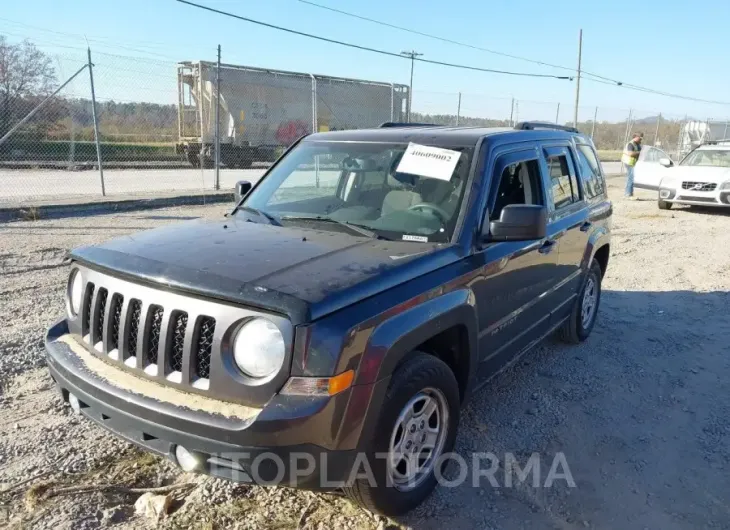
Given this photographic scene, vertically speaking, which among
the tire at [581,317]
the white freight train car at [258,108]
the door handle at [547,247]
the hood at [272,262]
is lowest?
the tire at [581,317]

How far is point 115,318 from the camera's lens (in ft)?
8.67

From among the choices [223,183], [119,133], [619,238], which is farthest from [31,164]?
[619,238]

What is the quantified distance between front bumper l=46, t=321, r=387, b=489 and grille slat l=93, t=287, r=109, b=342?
1.30ft

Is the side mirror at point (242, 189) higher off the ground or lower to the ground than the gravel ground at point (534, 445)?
higher

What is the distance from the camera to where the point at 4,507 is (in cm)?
268

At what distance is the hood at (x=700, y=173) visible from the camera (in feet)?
41.8

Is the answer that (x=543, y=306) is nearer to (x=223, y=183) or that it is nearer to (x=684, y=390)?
(x=684, y=390)

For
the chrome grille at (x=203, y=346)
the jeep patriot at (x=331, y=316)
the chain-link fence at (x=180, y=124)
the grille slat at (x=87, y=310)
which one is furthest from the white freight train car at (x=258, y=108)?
the chrome grille at (x=203, y=346)

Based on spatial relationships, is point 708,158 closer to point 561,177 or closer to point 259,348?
point 561,177

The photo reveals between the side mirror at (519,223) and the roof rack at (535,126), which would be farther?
the roof rack at (535,126)

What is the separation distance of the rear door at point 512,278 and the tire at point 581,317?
878 mm

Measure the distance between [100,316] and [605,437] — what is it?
120 inches

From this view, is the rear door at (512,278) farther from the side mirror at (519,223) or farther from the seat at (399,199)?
the seat at (399,199)

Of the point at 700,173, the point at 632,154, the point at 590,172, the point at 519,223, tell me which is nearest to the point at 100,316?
the point at 519,223
